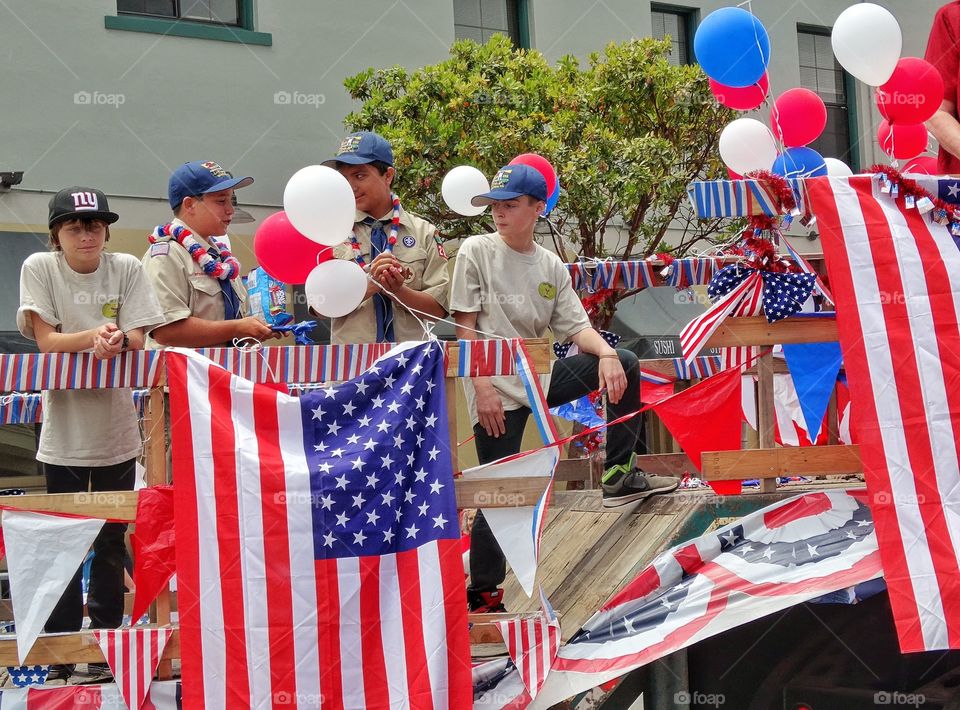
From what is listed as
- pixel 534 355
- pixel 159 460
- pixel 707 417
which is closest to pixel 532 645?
pixel 534 355

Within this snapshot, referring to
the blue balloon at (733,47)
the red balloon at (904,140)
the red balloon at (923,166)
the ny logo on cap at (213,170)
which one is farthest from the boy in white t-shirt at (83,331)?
the red balloon at (904,140)

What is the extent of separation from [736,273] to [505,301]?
115cm

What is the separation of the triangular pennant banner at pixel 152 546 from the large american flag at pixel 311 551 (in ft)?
0.53

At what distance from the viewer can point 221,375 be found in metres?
4.94

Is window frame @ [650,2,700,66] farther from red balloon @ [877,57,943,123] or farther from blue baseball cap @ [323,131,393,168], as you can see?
blue baseball cap @ [323,131,393,168]

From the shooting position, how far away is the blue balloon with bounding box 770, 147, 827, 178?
805 centimetres

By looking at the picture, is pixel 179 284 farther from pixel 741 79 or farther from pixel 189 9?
pixel 189 9

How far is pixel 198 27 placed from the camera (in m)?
13.6

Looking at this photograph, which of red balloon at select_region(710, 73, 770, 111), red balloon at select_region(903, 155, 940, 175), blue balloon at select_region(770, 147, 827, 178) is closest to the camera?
red balloon at select_region(903, 155, 940, 175)

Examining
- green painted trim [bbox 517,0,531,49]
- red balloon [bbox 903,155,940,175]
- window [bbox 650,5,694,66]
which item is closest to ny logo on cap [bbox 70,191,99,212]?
red balloon [bbox 903,155,940,175]

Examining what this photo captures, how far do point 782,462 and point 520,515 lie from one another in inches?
51.9

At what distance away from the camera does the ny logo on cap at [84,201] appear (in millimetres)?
5273

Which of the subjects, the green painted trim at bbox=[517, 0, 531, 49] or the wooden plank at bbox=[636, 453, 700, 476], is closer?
the wooden plank at bbox=[636, 453, 700, 476]

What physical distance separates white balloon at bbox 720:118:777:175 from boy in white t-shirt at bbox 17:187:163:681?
4005 millimetres
